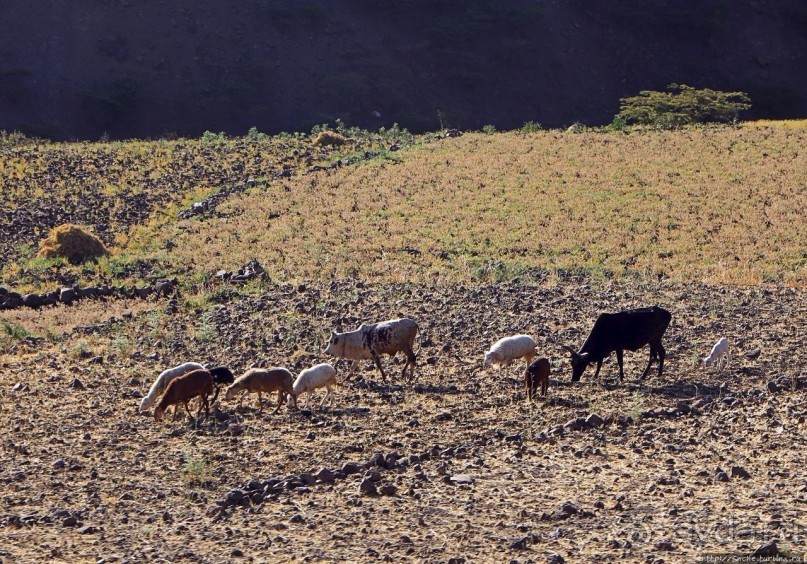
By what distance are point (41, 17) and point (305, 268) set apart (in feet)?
157

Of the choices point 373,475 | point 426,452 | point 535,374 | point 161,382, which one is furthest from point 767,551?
point 161,382

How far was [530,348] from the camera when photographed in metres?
16.4

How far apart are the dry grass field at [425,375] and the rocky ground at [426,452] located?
5 cm

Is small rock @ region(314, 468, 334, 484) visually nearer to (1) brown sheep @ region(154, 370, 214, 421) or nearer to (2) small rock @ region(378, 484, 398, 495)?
(2) small rock @ region(378, 484, 398, 495)

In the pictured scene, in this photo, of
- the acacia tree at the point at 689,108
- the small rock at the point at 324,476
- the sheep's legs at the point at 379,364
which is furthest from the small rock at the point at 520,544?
the acacia tree at the point at 689,108

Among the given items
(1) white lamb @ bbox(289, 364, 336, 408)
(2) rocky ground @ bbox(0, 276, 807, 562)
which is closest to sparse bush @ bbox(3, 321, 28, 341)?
(2) rocky ground @ bbox(0, 276, 807, 562)

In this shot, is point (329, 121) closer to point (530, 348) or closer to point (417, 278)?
point (417, 278)

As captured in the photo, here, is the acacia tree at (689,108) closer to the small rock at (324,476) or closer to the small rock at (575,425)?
the small rock at (575,425)

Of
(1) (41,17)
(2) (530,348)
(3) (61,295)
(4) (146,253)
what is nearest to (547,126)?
(1) (41,17)

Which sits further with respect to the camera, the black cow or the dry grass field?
the black cow

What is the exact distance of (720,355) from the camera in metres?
15.9

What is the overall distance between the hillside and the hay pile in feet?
110

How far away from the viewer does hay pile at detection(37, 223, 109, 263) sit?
28547 millimetres

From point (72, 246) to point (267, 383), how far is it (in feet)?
50.3
